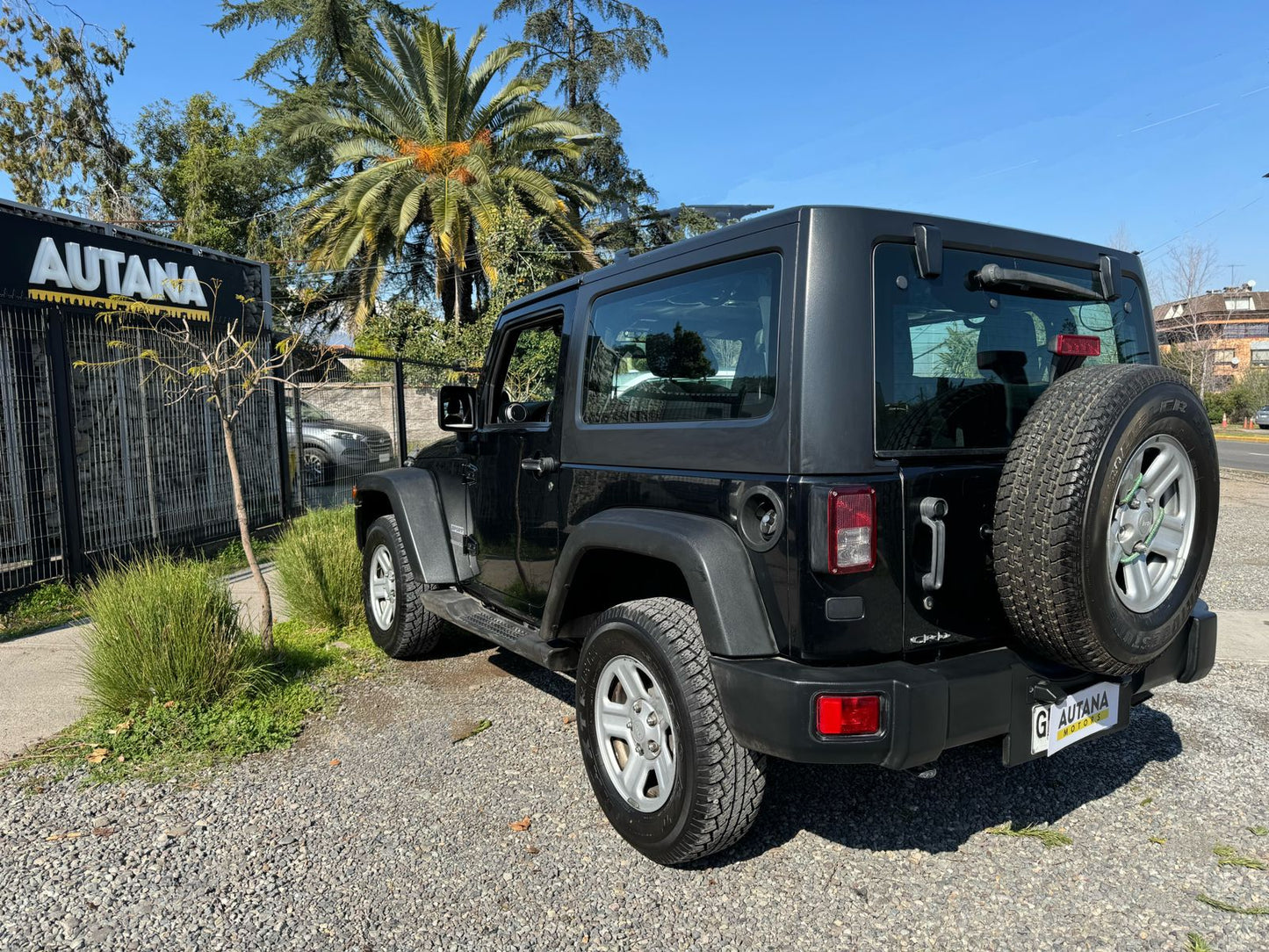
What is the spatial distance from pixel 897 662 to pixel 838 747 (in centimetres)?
32

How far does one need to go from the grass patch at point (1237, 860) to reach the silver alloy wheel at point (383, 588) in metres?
4.04

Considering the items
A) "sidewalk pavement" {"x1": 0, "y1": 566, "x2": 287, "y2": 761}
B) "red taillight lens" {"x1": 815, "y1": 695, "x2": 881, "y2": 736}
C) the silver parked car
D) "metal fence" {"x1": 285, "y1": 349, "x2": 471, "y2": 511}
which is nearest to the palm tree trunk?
"metal fence" {"x1": 285, "y1": 349, "x2": 471, "y2": 511}

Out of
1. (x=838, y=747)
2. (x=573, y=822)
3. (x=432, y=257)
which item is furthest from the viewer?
(x=432, y=257)

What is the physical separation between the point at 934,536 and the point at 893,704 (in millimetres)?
511

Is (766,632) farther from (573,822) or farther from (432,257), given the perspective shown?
(432,257)

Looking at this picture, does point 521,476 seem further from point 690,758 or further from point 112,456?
point 112,456

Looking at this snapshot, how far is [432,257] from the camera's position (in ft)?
84.7

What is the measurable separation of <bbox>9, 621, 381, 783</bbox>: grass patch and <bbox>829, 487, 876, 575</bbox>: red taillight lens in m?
2.84

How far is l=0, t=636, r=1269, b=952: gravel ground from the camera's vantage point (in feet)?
8.49

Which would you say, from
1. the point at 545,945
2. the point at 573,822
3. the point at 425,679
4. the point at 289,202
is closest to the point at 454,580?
the point at 425,679

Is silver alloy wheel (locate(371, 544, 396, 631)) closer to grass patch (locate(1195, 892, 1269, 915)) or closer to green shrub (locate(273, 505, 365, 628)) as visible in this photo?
green shrub (locate(273, 505, 365, 628))

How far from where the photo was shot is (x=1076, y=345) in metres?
2.96

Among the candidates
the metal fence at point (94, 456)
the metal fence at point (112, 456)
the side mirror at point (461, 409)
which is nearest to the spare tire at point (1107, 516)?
the side mirror at point (461, 409)

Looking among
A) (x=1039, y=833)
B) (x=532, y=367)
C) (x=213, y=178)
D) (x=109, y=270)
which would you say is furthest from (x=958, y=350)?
(x=213, y=178)
